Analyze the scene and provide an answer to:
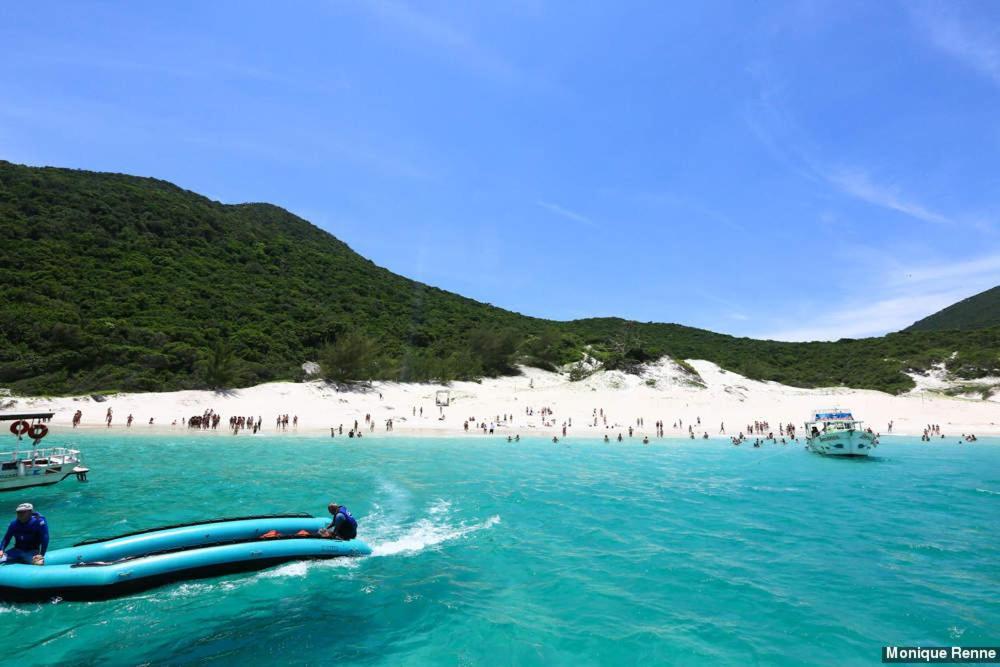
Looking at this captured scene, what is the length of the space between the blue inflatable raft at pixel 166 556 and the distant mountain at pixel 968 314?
6567 inches

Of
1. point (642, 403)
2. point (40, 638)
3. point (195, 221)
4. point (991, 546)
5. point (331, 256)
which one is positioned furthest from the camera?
point (331, 256)

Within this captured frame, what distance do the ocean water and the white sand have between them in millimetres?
21505

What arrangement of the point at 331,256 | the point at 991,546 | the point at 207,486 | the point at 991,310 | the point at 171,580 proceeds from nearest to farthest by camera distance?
the point at 171,580 → the point at 991,546 → the point at 207,486 → the point at 331,256 → the point at 991,310

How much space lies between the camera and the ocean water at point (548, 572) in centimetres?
955

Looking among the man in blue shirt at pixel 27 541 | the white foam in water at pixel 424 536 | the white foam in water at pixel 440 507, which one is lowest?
the white foam in water at pixel 424 536

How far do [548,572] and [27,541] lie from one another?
11463 millimetres

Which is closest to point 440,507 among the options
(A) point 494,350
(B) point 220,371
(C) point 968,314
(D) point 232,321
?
(B) point 220,371

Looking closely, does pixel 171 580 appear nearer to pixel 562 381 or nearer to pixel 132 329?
pixel 132 329

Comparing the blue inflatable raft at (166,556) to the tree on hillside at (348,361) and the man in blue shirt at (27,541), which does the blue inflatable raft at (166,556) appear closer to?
the man in blue shirt at (27,541)

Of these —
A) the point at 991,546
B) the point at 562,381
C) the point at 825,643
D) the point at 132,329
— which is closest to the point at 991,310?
the point at 562,381

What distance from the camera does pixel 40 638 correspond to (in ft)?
30.7

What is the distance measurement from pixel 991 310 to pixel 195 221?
200221 millimetres

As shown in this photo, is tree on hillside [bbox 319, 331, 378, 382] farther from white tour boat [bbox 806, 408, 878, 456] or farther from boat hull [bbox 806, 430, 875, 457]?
boat hull [bbox 806, 430, 875, 457]

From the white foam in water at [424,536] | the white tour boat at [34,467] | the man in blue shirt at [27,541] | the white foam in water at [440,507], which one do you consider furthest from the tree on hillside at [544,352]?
the man in blue shirt at [27,541]
